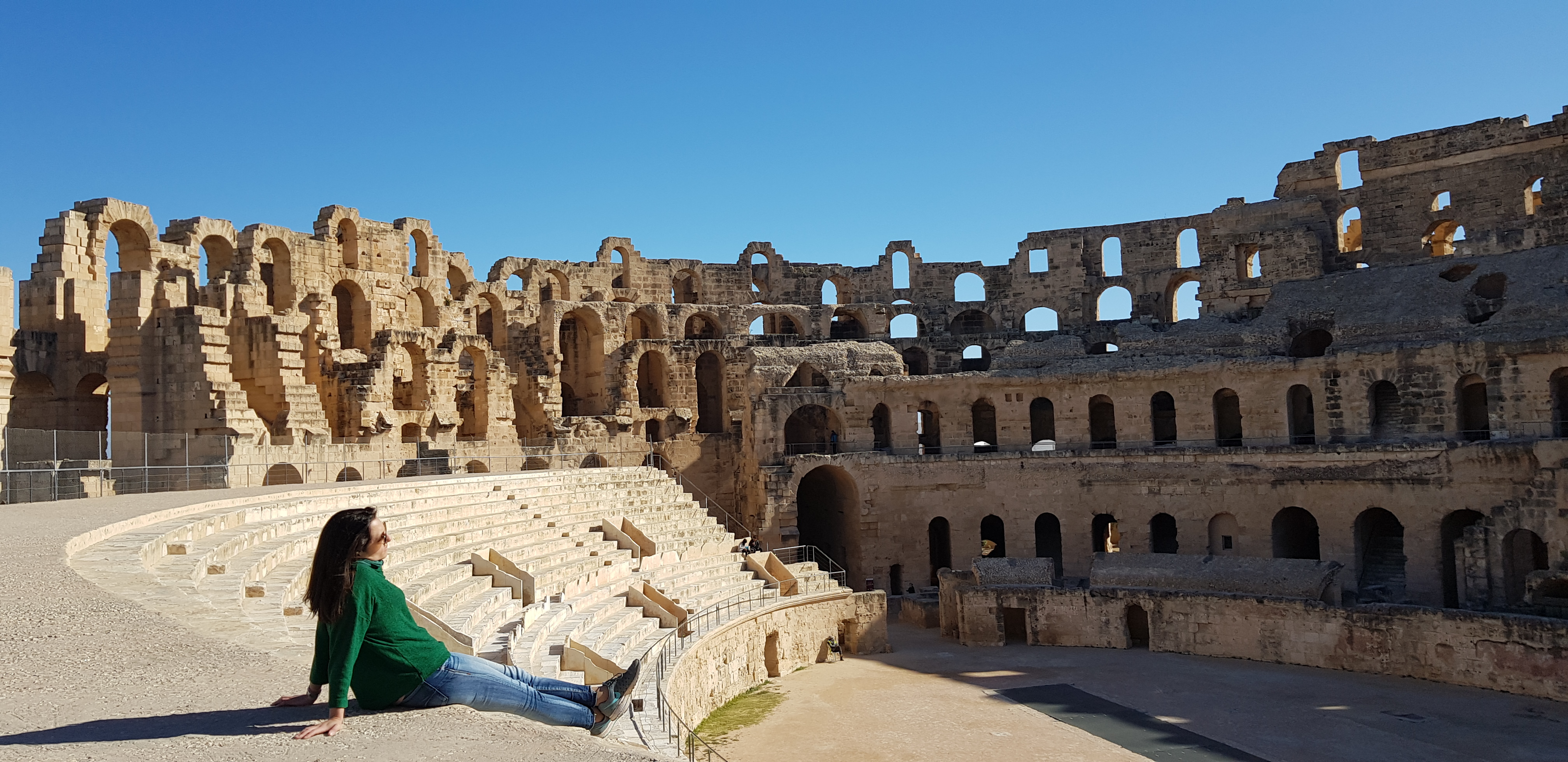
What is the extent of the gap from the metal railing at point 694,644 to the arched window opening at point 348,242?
18.0 metres

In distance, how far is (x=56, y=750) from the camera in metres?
5.23

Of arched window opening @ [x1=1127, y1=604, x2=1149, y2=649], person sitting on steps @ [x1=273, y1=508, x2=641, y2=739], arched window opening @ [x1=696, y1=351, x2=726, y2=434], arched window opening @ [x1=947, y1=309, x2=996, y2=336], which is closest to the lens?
person sitting on steps @ [x1=273, y1=508, x2=641, y2=739]

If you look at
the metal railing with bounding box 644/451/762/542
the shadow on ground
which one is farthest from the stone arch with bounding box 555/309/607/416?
the shadow on ground

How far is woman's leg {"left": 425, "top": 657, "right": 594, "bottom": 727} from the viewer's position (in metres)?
6.24

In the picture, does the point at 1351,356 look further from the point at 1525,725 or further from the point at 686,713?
the point at 686,713

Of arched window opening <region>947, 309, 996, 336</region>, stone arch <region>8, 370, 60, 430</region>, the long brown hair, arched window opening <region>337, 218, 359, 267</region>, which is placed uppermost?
arched window opening <region>337, 218, 359, 267</region>

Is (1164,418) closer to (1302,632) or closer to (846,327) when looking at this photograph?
(1302,632)

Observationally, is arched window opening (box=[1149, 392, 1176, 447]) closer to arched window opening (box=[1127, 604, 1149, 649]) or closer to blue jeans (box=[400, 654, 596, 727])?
arched window opening (box=[1127, 604, 1149, 649])

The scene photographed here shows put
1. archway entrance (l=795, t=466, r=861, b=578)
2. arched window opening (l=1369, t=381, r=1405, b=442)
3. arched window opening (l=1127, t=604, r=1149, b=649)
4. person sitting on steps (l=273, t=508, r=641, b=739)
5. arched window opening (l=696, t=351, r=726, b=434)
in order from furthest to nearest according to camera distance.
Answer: arched window opening (l=696, t=351, r=726, b=434) → archway entrance (l=795, t=466, r=861, b=578) → arched window opening (l=1369, t=381, r=1405, b=442) → arched window opening (l=1127, t=604, r=1149, b=649) → person sitting on steps (l=273, t=508, r=641, b=739)

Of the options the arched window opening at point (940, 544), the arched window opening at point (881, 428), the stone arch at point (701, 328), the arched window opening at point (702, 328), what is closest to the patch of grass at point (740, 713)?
the arched window opening at point (940, 544)

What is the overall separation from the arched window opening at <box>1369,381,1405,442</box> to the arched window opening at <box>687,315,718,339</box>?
2277 centimetres

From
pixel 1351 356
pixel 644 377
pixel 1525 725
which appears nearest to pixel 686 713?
pixel 1525 725

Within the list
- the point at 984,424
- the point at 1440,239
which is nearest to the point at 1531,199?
the point at 1440,239

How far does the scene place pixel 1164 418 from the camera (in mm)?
34875
